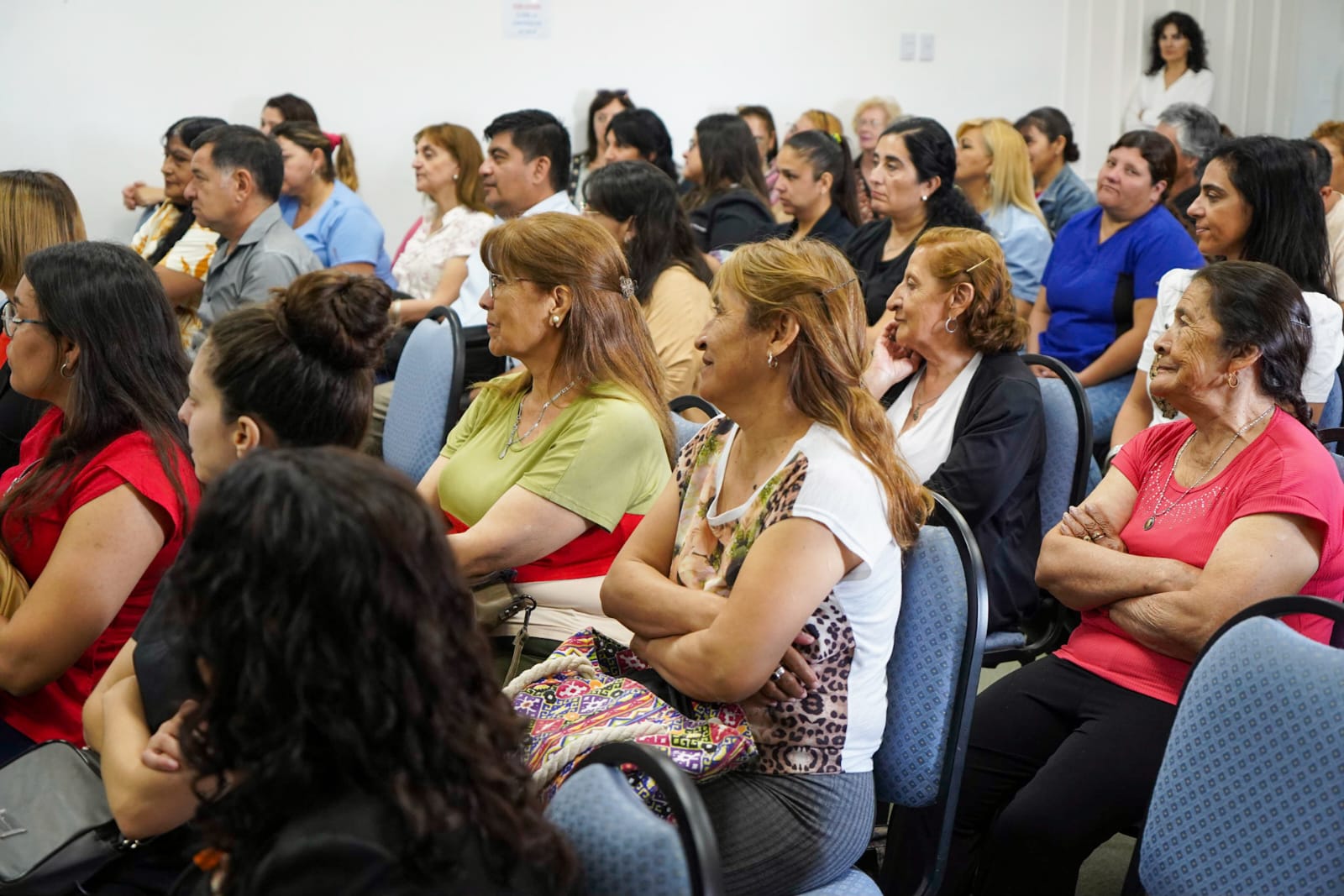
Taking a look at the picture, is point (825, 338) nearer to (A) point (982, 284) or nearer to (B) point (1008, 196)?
(A) point (982, 284)

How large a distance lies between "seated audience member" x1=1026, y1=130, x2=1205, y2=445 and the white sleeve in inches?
33.8

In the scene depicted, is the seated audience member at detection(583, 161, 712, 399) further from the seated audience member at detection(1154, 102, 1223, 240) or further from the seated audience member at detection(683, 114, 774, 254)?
the seated audience member at detection(1154, 102, 1223, 240)

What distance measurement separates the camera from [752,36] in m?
6.83

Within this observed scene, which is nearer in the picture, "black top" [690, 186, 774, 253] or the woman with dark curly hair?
"black top" [690, 186, 774, 253]

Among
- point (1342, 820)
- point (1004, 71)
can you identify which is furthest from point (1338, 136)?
point (1342, 820)

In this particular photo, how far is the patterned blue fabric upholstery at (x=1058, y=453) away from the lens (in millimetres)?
2447

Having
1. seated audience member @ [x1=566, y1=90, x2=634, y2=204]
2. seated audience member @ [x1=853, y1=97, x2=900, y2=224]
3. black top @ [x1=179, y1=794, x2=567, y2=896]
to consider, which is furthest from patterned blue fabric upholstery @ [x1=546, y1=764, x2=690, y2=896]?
seated audience member @ [x1=853, y1=97, x2=900, y2=224]

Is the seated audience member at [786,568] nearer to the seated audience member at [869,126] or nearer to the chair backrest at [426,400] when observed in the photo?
the chair backrest at [426,400]

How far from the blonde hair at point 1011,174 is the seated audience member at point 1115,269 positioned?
3.60 ft

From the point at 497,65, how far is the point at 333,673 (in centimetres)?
584

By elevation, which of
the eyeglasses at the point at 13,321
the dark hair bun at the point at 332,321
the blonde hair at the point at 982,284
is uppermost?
the dark hair bun at the point at 332,321

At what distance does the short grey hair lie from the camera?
198 inches

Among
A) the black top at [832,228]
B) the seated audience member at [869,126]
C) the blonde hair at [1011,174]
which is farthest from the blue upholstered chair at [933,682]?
the seated audience member at [869,126]

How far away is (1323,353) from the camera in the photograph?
2.64 meters
